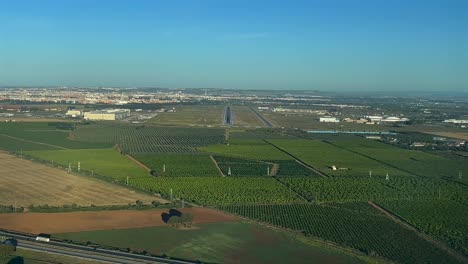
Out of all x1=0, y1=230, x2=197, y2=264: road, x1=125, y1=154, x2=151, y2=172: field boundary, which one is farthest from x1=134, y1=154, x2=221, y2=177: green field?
x1=0, y1=230, x2=197, y2=264: road

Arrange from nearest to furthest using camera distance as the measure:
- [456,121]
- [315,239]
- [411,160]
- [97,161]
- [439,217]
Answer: [315,239] → [439,217] → [97,161] → [411,160] → [456,121]

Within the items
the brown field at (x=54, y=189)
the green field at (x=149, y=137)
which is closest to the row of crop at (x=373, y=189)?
the brown field at (x=54, y=189)

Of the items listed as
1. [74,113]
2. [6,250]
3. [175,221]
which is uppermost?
[6,250]

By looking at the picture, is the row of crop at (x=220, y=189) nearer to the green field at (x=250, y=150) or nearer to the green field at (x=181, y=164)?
the green field at (x=181, y=164)

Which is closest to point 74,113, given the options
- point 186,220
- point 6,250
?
point 186,220

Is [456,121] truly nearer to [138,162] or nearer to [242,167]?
[242,167]

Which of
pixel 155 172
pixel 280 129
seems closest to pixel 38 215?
pixel 155 172
